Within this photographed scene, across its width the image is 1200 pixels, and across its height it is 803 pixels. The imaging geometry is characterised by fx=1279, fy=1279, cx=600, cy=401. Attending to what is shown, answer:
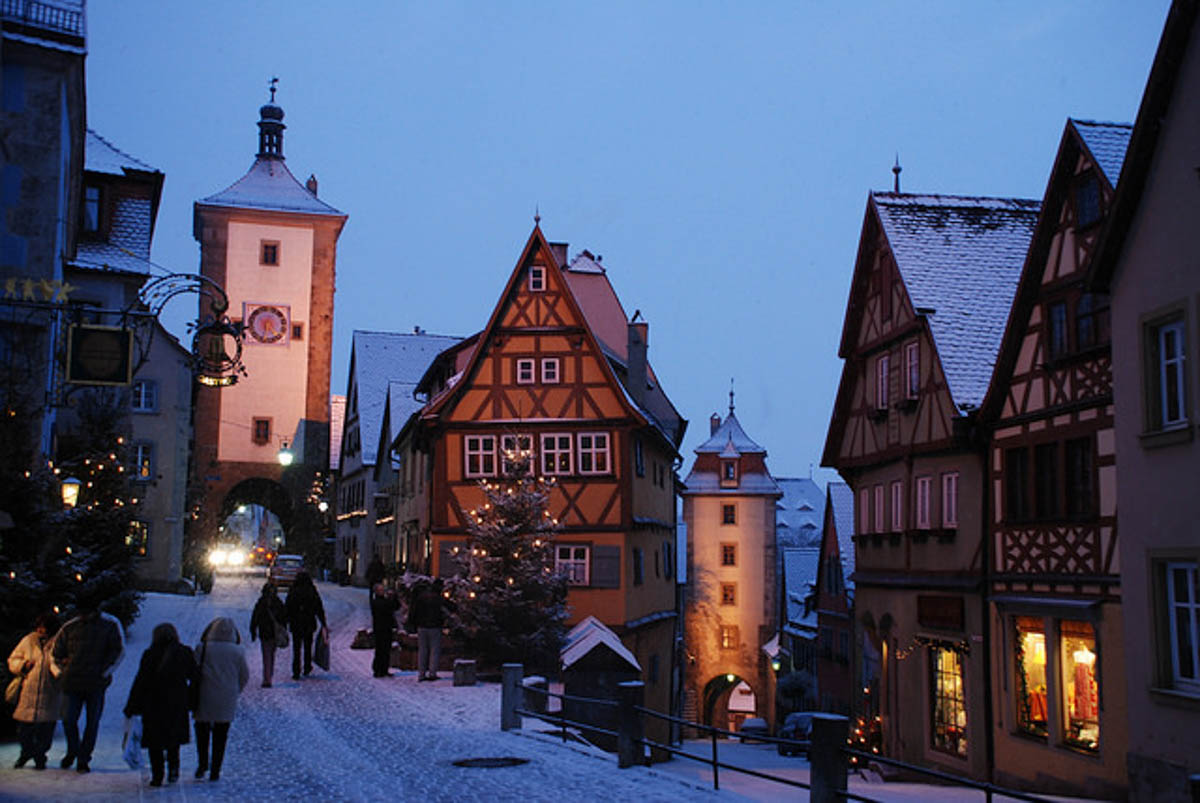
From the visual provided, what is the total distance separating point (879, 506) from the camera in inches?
1087

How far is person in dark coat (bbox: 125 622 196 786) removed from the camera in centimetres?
1283

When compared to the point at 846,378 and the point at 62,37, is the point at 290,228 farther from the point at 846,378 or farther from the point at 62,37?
the point at 846,378

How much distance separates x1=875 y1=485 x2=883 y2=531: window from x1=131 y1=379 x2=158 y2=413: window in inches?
1005

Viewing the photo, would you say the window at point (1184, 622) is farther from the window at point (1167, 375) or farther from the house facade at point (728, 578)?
the house facade at point (728, 578)

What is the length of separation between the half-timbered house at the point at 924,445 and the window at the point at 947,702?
0.04 metres

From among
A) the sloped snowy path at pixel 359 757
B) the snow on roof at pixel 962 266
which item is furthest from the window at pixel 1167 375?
the sloped snowy path at pixel 359 757

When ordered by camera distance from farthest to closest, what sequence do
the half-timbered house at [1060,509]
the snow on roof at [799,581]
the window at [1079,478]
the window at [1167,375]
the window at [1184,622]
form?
the snow on roof at [799,581] → the window at [1079,478] → the half-timbered house at [1060,509] → the window at [1167,375] → the window at [1184,622]

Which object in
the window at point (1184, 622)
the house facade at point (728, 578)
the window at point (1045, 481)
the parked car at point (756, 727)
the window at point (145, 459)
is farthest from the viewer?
the house facade at point (728, 578)

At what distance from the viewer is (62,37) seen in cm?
2777

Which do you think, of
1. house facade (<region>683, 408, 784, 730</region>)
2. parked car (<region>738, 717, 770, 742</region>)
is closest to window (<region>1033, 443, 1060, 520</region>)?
parked car (<region>738, 717, 770, 742</region>)

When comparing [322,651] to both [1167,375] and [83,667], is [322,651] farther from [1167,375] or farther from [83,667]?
[1167,375]

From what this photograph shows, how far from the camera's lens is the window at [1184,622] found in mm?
15398

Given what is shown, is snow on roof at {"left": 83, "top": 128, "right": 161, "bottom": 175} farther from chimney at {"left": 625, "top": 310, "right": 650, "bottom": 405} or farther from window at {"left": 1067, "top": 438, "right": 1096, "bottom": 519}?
window at {"left": 1067, "top": 438, "right": 1096, "bottom": 519}

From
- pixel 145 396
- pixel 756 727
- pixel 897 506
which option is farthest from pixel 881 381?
pixel 756 727
